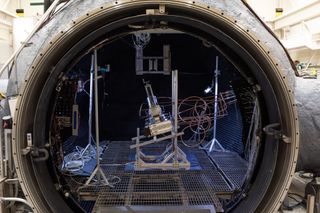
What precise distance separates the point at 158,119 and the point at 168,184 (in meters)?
0.76

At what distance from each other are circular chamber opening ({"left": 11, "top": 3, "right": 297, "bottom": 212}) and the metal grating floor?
1 cm

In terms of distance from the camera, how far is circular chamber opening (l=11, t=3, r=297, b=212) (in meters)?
1.84

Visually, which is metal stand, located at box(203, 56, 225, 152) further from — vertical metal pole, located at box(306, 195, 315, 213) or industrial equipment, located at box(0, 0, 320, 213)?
vertical metal pole, located at box(306, 195, 315, 213)

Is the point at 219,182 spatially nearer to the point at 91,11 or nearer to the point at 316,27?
the point at 91,11

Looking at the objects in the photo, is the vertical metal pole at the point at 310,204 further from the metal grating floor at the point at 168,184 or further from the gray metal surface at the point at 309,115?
the metal grating floor at the point at 168,184

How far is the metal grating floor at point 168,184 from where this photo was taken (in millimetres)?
2693

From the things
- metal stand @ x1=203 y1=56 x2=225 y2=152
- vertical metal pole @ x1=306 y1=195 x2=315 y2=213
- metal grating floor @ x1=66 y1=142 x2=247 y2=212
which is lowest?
metal grating floor @ x1=66 y1=142 x2=247 y2=212

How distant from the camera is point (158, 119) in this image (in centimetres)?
359

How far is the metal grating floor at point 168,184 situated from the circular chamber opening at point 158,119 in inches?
0.4

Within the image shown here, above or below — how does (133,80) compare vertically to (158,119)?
above

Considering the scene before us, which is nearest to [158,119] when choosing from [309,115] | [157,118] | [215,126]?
[157,118]

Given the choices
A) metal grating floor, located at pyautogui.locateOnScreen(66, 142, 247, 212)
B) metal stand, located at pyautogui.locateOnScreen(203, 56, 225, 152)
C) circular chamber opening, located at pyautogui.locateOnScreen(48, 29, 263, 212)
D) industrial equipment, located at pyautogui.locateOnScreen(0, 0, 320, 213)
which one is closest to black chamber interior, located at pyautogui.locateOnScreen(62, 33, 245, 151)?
circular chamber opening, located at pyautogui.locateOnScreen(48, 29, 263, 212)

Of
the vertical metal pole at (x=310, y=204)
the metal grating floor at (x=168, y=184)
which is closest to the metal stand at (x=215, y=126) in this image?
the metal grating floor at (x=168, y=184)

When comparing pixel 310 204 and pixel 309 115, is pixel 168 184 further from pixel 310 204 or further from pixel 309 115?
pixel 309 115
